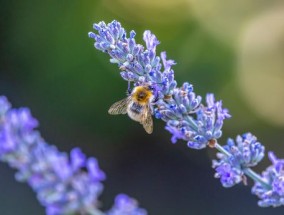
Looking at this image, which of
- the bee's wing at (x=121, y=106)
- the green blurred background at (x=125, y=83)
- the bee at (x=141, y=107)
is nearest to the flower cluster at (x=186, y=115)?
the bee at (x=141, y=107)

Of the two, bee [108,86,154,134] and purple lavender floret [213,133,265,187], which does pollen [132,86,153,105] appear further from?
purple lavender floret [213,133,265,187]

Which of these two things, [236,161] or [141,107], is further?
[141,107]

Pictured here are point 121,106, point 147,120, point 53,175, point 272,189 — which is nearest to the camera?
point 53,175

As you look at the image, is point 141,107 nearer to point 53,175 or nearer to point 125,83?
point 53,175

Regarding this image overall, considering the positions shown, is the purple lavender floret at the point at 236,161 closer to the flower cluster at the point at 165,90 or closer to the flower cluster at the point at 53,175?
the flower cluster at the point at 165,90

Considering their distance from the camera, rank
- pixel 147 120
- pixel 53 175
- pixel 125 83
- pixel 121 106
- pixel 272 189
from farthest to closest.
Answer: pixel 125 83, pixel 121 106, pixel 147 120, pixel 272 189, pixel 53 175

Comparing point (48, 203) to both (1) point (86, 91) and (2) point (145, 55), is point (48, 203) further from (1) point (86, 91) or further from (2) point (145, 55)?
(1) point (86, 91)

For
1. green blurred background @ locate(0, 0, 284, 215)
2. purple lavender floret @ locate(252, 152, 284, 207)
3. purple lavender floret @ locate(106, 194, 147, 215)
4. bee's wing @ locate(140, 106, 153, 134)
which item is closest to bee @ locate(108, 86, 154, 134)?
bee's wing @ locate(140, 106, 153, 134)

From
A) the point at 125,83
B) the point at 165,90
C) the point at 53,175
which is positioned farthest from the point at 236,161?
the point at 125,83
